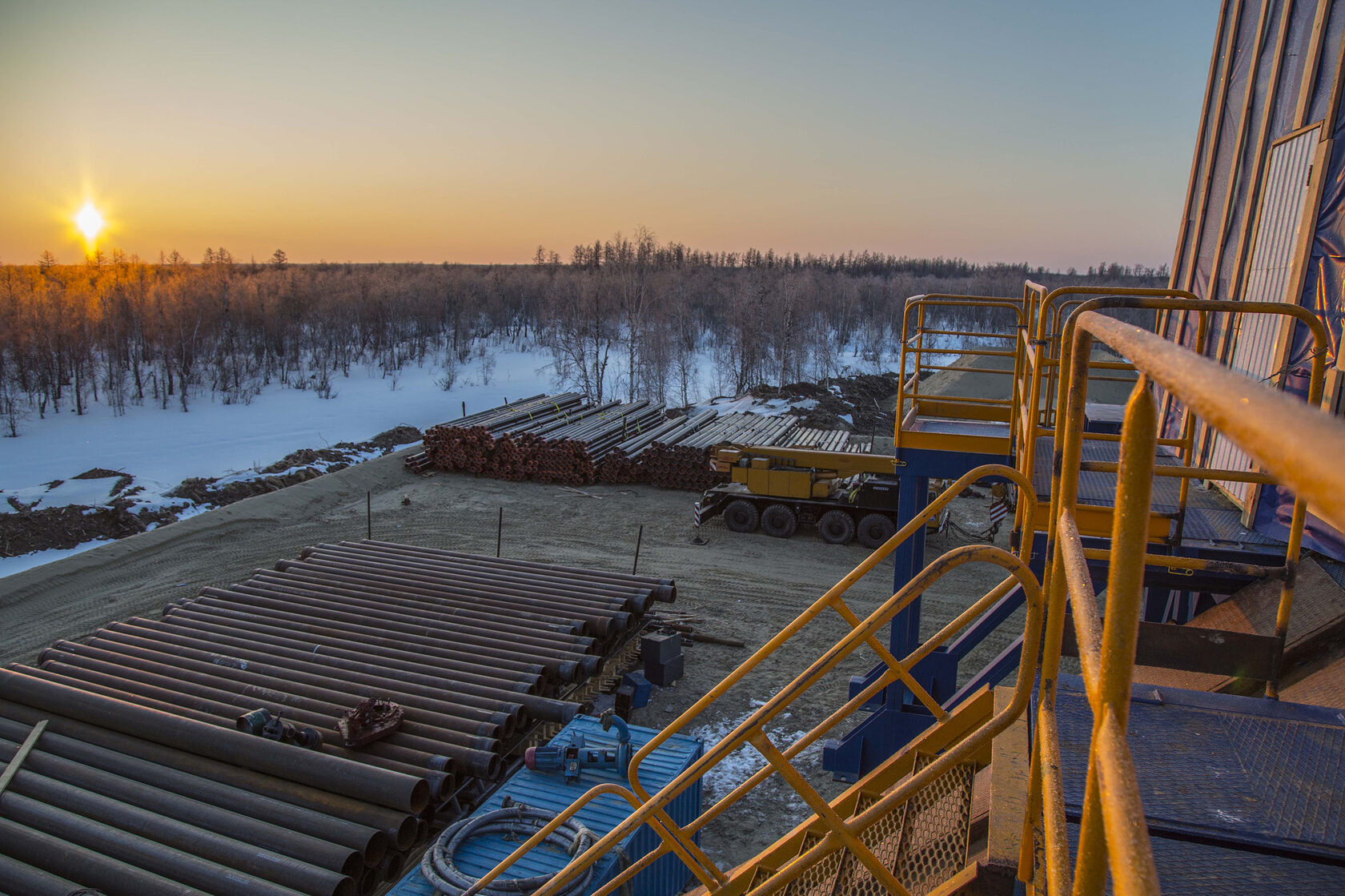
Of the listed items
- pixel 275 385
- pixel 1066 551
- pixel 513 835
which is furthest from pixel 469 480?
pixel 275 385

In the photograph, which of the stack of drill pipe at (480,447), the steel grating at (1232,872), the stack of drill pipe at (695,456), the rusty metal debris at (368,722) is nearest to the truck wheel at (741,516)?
the stack of drill pipe at (695,456)

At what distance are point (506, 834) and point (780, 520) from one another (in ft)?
38.2

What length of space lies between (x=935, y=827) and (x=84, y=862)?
6.52 m

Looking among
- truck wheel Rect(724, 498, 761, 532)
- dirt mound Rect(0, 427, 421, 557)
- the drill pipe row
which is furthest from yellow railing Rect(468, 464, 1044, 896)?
dirt mound Rect(0, 427, 421, 557)

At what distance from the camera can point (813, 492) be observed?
1702 centimetres

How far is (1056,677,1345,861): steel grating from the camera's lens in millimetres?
2686

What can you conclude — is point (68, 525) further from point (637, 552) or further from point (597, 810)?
point (597, 810)

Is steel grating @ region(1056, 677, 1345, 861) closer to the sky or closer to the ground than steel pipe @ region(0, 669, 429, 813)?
closer to the sky

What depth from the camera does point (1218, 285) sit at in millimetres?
8906

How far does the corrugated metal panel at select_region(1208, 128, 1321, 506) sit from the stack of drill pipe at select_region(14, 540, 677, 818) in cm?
690

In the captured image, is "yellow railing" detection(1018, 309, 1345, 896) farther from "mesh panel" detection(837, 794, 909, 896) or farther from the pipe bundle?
the pipe bundle

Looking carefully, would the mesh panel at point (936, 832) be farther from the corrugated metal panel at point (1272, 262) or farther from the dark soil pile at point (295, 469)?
the dark soil pile at point (295, 469)

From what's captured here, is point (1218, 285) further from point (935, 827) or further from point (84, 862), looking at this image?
point (84, 862)

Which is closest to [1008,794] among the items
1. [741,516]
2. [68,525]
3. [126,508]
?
[741,516]
